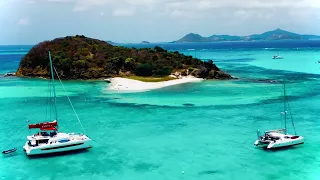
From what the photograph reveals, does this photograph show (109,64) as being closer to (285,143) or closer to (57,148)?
(57,148)

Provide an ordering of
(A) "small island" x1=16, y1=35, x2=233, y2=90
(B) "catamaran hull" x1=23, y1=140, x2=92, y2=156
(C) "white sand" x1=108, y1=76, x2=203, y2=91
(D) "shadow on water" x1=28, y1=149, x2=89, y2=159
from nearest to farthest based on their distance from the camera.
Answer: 1. (B) "catamaran hull" x1=23, y1=140, x2=92, y2=156
2. (D) "shadow on water" x1=28, y1=149, x2=89, y2=159
3. (C) "white sand" x1=108, y1=76, x2=203, y2=91
4. (A) "small island" x1=16, y1=35, x2=233, y2=90

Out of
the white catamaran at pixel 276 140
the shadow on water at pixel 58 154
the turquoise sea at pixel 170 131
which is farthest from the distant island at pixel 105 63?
the shadow on water at pixel 58 154

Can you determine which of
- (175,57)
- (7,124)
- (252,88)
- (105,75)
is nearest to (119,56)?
(105,75)

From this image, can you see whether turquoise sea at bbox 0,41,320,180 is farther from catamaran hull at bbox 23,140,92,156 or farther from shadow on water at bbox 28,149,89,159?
catamaran hull at bbox 23,140,92,156

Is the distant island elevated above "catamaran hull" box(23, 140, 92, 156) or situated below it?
above

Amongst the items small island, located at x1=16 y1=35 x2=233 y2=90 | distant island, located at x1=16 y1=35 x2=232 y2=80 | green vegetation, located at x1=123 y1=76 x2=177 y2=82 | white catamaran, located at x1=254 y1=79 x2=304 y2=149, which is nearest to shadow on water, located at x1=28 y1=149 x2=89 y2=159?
white catamaran, located at x1=254 y1=79 x2=304 y2=149

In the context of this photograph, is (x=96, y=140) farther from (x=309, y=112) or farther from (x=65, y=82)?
(x=65, y=82)
